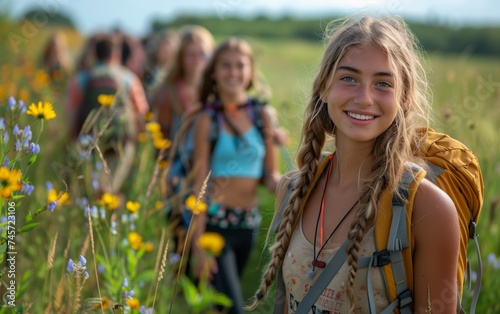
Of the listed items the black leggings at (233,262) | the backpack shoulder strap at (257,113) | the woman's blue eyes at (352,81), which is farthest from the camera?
the backpack shoulder strap at (257,113)

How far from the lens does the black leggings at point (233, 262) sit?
13.0 ft

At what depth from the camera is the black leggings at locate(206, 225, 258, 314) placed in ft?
13.0

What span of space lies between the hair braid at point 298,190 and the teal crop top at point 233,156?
188 cm

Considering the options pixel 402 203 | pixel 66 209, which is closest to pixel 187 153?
pixel 66 209

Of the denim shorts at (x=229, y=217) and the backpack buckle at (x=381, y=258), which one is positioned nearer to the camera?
the backpack buckle at (x=381, y=258)

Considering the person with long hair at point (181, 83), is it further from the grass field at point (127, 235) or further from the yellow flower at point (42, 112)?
the yellow flower at point (42, 112)

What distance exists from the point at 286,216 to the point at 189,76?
3.72 m

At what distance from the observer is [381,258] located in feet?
5.97

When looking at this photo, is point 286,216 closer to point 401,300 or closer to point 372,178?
point 372,178

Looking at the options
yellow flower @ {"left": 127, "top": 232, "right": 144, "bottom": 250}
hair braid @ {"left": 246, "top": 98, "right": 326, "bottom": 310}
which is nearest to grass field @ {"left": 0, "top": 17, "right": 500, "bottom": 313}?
yellow flower @ {"left": 127, "top": 232, "right": 144, "bottom": 250}

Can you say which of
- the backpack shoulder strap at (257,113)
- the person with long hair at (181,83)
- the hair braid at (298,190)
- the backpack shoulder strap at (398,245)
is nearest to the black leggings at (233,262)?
the backpack shoulder strap at (257,113)

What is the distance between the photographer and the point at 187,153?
13.7 feet

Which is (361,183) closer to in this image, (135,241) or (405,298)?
(405,298)

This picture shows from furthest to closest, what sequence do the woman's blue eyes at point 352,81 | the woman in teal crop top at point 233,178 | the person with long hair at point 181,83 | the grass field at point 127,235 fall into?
the person with long hair at point 181,83
the woman in teal crop top at point 233,178
the grass field at point 127,235
the woman's blue eyes at point 352,81
